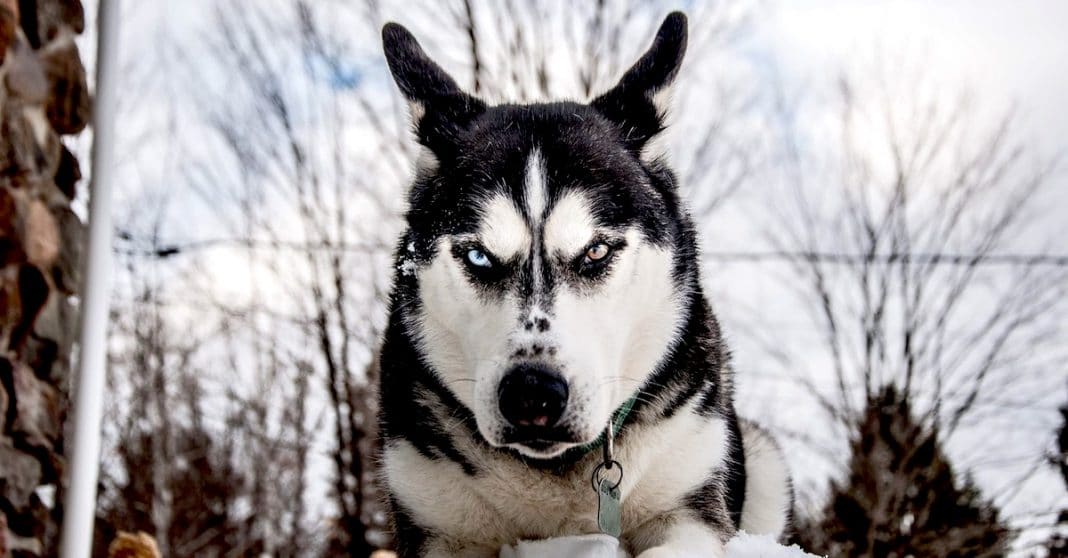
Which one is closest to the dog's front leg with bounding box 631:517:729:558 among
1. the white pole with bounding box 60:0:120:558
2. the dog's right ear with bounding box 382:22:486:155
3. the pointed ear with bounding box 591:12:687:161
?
the pointed ear with bounding box 591:12:687:161

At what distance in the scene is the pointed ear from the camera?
9.27 ft

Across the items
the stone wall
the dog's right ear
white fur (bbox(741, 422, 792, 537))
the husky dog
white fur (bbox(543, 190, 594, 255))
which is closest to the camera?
the husky dog

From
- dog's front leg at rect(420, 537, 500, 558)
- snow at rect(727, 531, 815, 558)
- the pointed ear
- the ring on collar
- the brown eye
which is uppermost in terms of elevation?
the pointed ear

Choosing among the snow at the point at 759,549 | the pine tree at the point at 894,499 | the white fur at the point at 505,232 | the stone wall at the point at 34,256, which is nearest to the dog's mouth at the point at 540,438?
the white fur at the point at 505,232

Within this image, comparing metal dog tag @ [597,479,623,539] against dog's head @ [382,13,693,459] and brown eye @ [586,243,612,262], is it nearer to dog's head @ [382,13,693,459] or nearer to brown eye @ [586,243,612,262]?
dog's head @ [382,13,693,459]

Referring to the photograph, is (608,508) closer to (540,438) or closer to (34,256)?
(540,438)

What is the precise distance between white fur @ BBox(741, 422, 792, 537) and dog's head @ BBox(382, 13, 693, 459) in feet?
3.41

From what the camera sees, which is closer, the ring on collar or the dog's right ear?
the ring on collar

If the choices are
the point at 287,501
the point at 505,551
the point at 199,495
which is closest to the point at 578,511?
the point at 505,551

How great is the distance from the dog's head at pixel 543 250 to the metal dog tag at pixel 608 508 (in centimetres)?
19

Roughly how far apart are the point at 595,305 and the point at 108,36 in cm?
189

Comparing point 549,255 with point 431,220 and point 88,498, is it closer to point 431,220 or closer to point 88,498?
point 431,220

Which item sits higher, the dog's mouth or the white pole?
the white pole

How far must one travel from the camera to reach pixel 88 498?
9.50 feet
